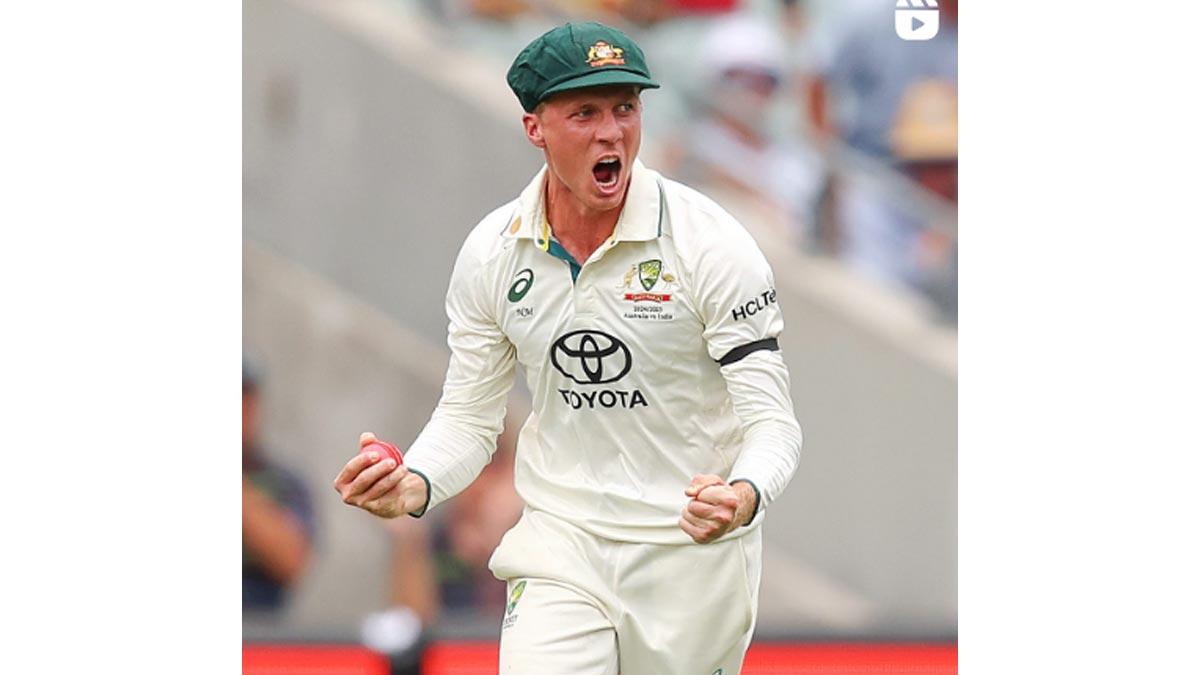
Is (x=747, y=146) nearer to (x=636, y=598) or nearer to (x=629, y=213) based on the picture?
(x=629, y=213)

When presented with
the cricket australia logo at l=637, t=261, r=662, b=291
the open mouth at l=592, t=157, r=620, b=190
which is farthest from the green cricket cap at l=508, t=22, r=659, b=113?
the cricket australia logo at l=637, t=261, r=662, b=291

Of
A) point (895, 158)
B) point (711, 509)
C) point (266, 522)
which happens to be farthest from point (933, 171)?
point (711, 509)

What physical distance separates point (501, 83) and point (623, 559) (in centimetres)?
315

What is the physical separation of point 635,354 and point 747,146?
3.03 meters

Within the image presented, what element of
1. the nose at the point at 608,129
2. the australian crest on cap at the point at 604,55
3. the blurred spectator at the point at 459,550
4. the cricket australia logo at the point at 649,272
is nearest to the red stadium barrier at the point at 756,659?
the blurred spectator at the point at 459,550

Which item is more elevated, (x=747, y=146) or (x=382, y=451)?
(x=747, y=146)

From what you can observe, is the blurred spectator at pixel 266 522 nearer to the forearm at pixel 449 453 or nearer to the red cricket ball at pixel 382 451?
the forearm at pixel 449 453

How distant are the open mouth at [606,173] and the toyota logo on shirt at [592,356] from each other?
32 cm

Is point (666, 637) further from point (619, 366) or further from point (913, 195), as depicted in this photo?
point (913, 195)

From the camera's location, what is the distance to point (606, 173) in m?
3.68

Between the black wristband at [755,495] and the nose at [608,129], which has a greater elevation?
the nose at [608,129]

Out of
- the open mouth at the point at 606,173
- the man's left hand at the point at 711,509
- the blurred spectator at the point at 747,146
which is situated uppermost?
the blurred spectator at the point at 747,146

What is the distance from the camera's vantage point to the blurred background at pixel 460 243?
6504 millimetres
